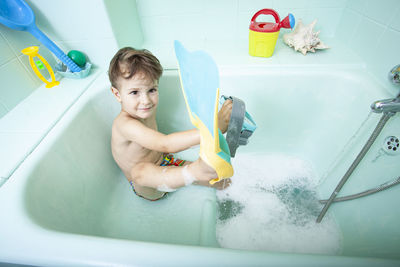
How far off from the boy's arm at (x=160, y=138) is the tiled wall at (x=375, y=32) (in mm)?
694

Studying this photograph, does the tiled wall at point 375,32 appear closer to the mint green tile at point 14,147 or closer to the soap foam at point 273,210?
the soap foam at point 273,210

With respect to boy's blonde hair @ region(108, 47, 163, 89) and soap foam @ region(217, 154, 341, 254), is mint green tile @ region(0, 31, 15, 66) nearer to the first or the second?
boy's blonde hair @ region(108, 47, 163, 89)

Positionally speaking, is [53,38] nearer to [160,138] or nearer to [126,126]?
[126,126]

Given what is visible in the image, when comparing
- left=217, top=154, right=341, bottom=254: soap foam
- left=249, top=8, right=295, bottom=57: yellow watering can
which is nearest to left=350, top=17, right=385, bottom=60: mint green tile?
left=249, top=8, right=295, bottom=57: yellow watering can

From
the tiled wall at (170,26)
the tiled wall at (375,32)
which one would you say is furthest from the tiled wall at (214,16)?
the tiled wall at (375,32)

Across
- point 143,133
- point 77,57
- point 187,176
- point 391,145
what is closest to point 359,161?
point 391,145

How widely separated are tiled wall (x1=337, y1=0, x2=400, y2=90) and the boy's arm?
694 millimetres

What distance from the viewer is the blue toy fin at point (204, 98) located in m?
0.33

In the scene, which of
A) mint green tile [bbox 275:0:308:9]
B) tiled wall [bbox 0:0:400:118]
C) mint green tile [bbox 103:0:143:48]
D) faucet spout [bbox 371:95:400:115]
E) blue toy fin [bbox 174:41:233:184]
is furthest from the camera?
mint green tile [bbox 275:0:308:9]

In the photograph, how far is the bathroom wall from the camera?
69cm

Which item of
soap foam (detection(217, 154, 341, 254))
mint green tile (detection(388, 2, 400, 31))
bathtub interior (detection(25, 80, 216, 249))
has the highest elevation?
mint green tile (detection(388, 2, 400, 31))

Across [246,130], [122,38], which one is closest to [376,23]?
[246,130]

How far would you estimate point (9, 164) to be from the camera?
0.51m

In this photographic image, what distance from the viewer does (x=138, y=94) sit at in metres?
0.61
